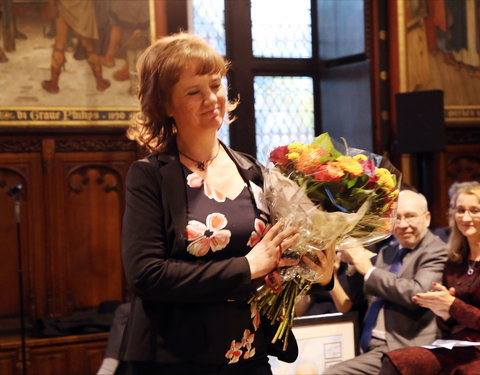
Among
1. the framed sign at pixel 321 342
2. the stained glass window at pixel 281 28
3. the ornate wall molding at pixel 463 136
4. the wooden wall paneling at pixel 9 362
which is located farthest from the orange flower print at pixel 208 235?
the ornate wall molding at pixel 463 136

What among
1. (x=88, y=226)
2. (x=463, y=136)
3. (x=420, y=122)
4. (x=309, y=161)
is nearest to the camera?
(x=309, y=161)

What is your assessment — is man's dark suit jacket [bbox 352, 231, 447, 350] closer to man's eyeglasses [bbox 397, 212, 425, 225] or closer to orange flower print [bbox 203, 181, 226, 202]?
man's eyeglasses [bbox 397, 212, 425, 225]

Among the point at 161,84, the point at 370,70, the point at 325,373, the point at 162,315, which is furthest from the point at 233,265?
the point at 370,70

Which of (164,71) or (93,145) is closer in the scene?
(164,71)

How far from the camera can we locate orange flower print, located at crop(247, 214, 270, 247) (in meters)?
2.03

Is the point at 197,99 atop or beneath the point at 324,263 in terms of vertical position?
atop

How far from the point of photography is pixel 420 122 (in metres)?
7.20

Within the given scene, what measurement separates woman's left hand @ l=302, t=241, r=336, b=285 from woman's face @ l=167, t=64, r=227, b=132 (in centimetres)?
47

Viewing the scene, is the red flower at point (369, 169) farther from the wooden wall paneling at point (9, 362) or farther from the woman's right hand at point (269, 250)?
the wooden wall paneling at point (9, 362)

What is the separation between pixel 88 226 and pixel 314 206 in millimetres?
5211

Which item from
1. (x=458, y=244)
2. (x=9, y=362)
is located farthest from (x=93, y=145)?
(x=458, y=244)

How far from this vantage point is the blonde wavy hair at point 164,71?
204 centimetres

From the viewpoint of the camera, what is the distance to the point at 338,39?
316 inches

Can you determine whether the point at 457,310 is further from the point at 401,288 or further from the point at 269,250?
the point at 269,250
